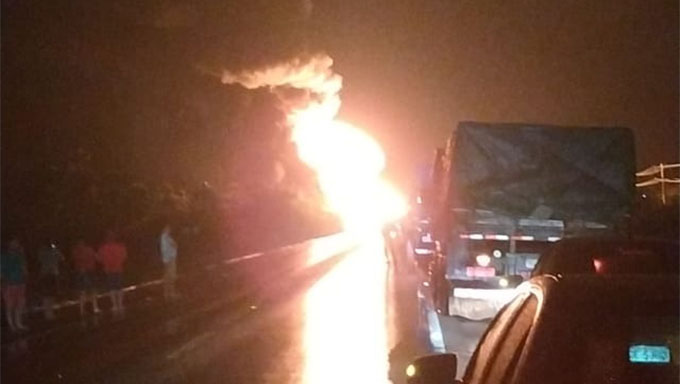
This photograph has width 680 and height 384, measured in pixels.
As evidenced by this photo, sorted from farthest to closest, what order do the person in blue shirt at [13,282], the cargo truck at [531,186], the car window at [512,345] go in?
1. the person in blue shirt at [13,282]
2. the cargo truck at [531,186]
3. the car window at [512,345]

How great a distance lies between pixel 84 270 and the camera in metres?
25.0

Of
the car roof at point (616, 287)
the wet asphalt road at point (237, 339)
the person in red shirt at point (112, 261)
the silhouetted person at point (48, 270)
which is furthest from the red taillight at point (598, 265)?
the person in red shirt at point (112, 261)

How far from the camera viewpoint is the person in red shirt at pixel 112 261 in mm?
25438

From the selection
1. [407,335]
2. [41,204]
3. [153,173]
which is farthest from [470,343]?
[153,173]

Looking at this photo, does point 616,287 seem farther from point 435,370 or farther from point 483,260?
point 483,260

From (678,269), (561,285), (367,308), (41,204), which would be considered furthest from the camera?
(41,204)

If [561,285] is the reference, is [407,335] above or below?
below

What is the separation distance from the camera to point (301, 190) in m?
75.0

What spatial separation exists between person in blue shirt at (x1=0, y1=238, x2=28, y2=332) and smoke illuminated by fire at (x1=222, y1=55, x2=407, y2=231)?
22.3 metres

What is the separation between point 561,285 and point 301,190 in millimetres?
69988

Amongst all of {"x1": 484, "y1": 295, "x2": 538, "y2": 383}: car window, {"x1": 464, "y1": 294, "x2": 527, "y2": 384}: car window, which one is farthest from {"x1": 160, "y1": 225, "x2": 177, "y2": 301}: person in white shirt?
{"x1": 484, "y1": 295, "x2": 538, "y2": 383}: car window

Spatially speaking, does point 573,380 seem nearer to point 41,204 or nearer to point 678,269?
point 678,269

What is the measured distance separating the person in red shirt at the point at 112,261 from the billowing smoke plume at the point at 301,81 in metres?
17.9

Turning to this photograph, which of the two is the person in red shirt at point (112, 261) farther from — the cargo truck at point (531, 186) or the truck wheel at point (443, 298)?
the truck wheel at point (443, 298)
